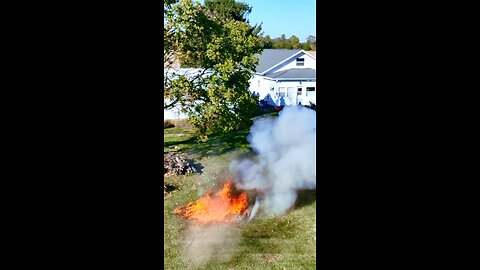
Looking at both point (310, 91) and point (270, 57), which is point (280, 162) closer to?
point (310, 91)

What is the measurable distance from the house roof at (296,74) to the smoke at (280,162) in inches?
9.8

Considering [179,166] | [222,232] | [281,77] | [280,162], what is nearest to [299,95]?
[281,77]

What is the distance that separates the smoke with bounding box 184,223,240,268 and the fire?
0.06 m

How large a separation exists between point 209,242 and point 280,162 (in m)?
0.82

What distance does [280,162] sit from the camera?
10.7 feet

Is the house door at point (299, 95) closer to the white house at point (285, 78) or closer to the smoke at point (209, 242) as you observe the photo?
the white house at point (285, 78)

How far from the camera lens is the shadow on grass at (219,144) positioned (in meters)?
3.27

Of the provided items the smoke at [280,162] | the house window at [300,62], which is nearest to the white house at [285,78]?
the house window at [300,62]

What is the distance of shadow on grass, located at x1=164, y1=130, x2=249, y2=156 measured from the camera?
3.27 meters

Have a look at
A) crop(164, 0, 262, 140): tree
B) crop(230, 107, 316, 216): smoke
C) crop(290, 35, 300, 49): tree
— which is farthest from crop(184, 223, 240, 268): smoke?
crop(290, 35, 300, 49): tree

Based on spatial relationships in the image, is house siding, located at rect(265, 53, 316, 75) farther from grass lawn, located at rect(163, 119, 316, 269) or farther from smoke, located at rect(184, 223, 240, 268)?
smoke, located at rect(184, 223, 240, 268)
